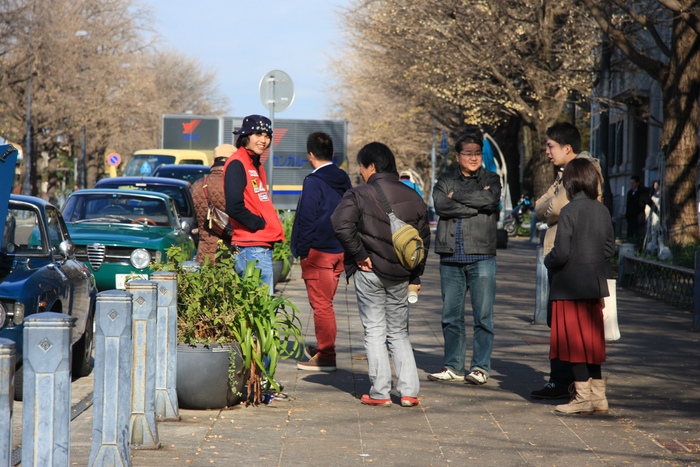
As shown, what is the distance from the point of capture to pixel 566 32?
26.3 meters

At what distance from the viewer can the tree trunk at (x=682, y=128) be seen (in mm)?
15883

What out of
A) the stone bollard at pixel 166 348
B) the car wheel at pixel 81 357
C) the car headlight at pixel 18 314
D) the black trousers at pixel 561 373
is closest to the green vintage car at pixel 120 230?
the car wheel at pixel 81 357

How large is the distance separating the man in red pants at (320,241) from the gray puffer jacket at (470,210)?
39.4 inches

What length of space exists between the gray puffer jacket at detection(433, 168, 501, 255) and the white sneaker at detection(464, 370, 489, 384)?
3.23ft

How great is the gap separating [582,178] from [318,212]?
234 centimetres

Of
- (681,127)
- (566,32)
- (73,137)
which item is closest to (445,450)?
(681,127)

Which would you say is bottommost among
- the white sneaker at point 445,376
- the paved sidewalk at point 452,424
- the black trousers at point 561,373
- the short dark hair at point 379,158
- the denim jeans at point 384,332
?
the paved sidewalk at point 452,424

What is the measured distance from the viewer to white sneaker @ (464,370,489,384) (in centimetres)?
690

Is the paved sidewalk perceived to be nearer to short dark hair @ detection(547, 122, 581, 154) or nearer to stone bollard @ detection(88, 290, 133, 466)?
stone bollard @ detection(88, 290, 133, 466)

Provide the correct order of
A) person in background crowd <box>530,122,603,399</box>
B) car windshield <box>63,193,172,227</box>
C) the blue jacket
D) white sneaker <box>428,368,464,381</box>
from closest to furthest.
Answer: person in background crowd <box>530,122,603,399</box>, white sneaker <box>428,368,464,381</box>, the blue jacket, car windshield <box>63,193,172,227</box>

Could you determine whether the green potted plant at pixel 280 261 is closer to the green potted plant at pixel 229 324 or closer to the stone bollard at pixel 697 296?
the stone bollard at pixel 697 296

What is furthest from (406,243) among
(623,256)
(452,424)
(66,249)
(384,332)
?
(623,256)

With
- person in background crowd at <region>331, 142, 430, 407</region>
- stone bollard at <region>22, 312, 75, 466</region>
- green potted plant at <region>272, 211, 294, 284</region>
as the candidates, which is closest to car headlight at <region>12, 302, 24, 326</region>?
person in background crowd at <region>331, 142, 430, 407</region>

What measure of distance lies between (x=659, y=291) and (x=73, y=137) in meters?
41.9
